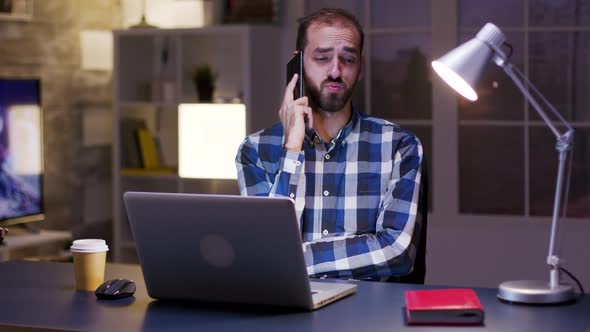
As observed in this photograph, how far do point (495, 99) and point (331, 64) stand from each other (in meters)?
2.46

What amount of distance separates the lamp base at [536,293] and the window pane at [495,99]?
3.16 meters

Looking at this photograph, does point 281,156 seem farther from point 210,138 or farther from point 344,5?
point 344,5

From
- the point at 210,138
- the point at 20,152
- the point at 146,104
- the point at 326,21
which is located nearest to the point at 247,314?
the point at 326,21

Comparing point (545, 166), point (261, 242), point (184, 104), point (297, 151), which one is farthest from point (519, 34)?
point (261, 242)

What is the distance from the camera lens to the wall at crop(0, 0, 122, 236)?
527 centimetres

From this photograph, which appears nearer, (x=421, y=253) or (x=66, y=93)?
(x=421, y=253)

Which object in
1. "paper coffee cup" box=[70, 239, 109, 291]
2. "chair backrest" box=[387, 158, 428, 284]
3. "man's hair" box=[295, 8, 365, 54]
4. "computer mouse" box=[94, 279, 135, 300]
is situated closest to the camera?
"computer mouse" box=[94, 279, 135, 300]

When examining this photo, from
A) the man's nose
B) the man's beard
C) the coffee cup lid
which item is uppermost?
the man's nose

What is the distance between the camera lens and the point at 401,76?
5422mm

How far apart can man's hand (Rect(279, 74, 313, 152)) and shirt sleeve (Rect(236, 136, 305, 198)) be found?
31mm

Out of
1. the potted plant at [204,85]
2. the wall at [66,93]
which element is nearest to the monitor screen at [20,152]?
the wall at [66,93]

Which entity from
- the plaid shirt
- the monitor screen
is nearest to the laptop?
the plaid shirt

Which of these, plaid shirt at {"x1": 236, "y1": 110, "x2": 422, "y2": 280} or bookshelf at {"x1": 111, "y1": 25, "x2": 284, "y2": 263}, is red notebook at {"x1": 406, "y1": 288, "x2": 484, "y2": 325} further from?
bookshelf at {"x1": 111, "y1": 25, "x2": 284, "y2": 263}

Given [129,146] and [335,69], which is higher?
[335,69]
